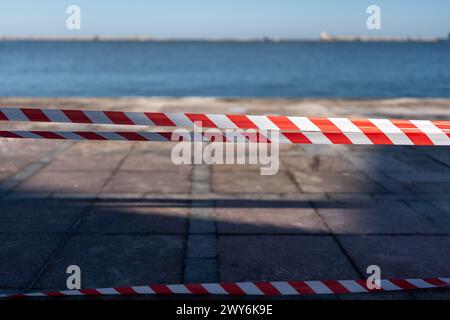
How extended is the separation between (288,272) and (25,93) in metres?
47.7

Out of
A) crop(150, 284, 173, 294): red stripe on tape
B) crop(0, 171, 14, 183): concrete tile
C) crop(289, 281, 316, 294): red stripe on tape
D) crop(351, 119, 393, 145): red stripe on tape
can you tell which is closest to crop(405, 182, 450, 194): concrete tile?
crop(351, 119, 393, 145): red stripe on tape

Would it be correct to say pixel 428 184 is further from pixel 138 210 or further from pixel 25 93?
pixel 25 93

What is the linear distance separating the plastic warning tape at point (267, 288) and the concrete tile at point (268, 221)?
134 centimetres

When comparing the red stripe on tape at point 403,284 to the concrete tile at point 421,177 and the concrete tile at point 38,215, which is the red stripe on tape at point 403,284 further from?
the concrete tile at point 421,177

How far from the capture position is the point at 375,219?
5.70 metres

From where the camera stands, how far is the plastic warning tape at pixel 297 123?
4066 millimetres

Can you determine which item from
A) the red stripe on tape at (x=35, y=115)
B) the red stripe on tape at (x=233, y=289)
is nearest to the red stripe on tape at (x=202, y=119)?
the red stripe on tape at (x=35, y=115)

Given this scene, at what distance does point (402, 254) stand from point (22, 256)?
12.4 ft

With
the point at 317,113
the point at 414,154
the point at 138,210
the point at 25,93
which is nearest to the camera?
the point at 138,210

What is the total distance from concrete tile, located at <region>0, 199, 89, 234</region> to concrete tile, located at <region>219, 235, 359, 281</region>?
1942 millimetres

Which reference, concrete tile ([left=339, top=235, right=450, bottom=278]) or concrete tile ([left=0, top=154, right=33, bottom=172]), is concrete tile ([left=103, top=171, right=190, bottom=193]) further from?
concrete tile ([left=339, top=235, right=450, bottom=278])

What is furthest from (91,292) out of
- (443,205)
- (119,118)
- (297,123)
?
(443,205)

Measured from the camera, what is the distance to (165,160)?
8711 millimetres
